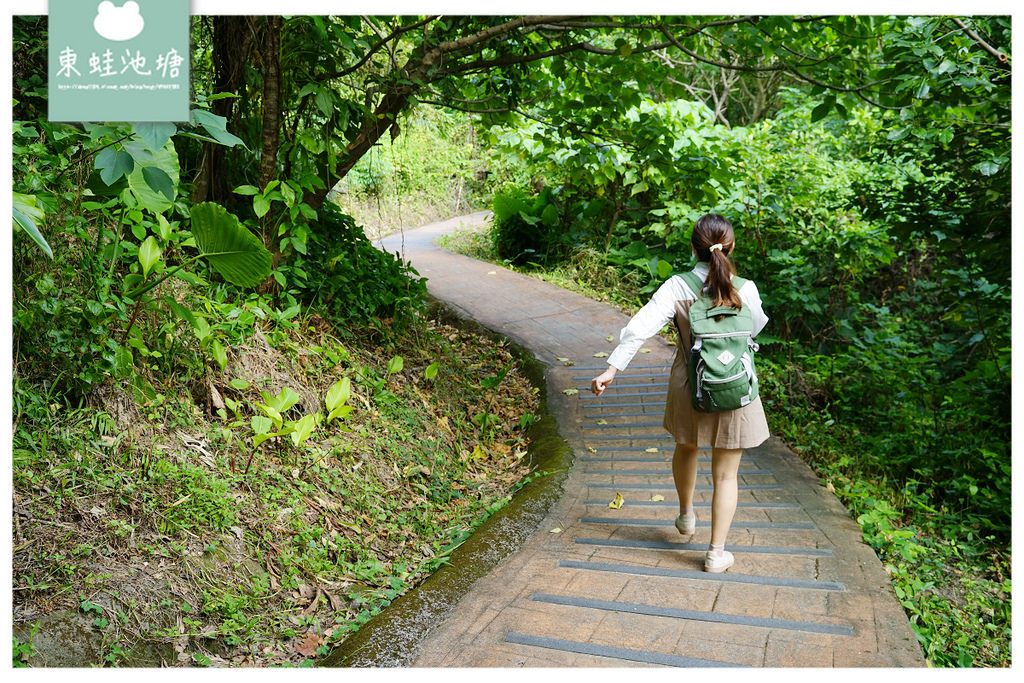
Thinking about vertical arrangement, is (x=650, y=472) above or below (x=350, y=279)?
below

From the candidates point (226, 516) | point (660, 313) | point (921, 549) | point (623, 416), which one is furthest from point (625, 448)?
point (226, 516)

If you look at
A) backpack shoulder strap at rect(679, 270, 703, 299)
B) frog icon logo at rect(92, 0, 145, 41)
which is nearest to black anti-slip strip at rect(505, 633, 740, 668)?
backpack shoulder strap at rect(679, 270, 703, 299)

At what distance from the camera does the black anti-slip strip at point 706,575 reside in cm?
300

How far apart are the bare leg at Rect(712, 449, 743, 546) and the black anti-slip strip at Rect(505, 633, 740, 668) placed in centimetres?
77

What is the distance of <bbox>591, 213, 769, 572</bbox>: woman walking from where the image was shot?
9.82 ft

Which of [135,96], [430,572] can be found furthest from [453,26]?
[430,572]

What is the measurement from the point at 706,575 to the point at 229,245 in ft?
8.65

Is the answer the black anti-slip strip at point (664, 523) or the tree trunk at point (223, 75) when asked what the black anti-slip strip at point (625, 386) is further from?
the tree trunk at point (223, 75)

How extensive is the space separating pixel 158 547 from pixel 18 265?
4.41 ft

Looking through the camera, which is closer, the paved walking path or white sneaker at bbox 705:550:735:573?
the paved walking path

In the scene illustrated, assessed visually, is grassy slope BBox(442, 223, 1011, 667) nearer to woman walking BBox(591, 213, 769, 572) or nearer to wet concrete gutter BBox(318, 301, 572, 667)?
woman walking BBox(591, 213, 769, 572)

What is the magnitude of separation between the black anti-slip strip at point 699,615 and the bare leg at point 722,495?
1.41 feet

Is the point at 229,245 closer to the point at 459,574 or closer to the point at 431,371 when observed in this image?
the point at 459,574

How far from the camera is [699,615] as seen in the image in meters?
2.74
